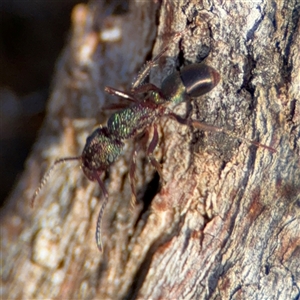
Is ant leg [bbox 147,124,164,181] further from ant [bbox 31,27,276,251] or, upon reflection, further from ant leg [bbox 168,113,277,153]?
ant leg [bbox 168,113,277,153]

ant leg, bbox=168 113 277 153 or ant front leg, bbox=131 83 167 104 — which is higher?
ant front leg, bbox=131 83 167 104

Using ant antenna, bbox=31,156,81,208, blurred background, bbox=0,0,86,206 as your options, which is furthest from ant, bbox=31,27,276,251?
blurred background, bbox=0,0,86,206

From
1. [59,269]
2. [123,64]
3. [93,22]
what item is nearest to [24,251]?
[59,269]

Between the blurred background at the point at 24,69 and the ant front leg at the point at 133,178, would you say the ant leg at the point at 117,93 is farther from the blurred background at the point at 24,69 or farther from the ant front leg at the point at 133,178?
the blurred background at the point at 24,69

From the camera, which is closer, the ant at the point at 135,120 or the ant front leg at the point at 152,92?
the ant at the point at 135,120

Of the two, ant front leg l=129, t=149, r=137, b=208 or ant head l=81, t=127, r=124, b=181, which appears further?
ant head l=81, t=127, r=124, b=181

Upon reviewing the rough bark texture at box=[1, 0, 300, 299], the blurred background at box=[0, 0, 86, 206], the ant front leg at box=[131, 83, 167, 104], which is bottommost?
the rough bark texture at box=[1, 0, 300, 299]

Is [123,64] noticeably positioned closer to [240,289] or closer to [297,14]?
[297,14]

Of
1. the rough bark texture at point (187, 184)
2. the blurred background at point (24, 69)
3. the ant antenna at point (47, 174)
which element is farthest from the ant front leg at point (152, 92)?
the blurred background at point (24, 69)
